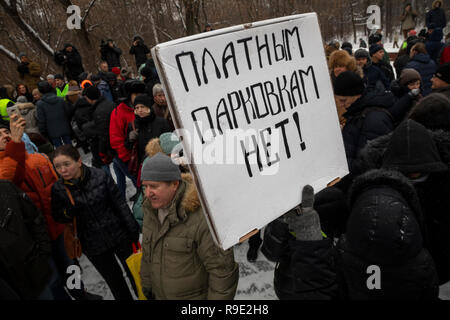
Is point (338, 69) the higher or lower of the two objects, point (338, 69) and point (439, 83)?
the higher

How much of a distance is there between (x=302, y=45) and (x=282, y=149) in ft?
1.89

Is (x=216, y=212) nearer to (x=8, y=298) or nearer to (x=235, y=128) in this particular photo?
(x=235, y=128)

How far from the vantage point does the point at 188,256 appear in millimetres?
1635

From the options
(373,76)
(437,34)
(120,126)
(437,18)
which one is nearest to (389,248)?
(120,126)

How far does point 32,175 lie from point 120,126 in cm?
139

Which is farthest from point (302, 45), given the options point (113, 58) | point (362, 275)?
point (113, 58)

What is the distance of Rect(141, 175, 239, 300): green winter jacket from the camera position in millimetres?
1608

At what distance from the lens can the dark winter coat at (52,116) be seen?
5062mm

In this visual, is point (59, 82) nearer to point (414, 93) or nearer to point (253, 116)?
point (253, 116)

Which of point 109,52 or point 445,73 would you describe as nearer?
point 445,73

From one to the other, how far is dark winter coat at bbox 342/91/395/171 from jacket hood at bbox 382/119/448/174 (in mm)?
885

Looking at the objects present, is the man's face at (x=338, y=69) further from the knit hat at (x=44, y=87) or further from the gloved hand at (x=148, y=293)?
the knit hat at (x=44, y=87)

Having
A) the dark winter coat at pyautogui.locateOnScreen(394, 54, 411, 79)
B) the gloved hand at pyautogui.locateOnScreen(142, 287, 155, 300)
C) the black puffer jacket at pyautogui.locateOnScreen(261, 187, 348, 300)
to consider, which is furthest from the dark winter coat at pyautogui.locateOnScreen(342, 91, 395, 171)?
the dark winter coat at pyautogui.locateOnScreen(394, 54, 411, 79)

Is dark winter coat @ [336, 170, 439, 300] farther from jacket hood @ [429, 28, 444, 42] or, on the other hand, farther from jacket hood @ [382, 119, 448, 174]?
jacket hood @ [429, 28, 444, 42]
